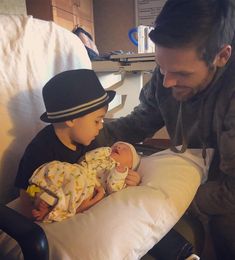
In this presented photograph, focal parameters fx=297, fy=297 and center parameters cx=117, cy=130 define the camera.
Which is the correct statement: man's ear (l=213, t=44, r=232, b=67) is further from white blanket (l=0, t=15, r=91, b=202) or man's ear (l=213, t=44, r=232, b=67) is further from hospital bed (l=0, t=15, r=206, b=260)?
white blanket (l=0, t=15, r=91, b=202)

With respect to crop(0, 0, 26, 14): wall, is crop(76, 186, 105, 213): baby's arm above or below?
below

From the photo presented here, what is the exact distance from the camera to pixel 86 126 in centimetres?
81

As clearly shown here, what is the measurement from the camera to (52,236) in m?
0.59

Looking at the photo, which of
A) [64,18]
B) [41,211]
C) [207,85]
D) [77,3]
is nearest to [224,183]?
[207,85]

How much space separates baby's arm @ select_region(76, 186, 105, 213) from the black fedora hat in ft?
0.66

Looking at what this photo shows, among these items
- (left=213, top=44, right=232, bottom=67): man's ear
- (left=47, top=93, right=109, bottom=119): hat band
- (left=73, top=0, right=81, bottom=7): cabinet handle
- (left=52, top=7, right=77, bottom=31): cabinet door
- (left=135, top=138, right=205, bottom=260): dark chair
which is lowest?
(left=135, top=138, right=205, bottom=260): dark chair

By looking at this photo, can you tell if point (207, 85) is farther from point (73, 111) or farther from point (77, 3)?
point (77, 3)

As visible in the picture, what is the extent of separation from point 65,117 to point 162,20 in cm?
36

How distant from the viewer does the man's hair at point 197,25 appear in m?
0.75

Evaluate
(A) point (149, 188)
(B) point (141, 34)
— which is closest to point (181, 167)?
(A) point (149, 188)

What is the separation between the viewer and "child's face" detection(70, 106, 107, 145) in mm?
804

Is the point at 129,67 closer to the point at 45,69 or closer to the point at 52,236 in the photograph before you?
the point at 45,69

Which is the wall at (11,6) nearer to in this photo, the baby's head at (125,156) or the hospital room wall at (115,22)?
the baby's head at (125,156)

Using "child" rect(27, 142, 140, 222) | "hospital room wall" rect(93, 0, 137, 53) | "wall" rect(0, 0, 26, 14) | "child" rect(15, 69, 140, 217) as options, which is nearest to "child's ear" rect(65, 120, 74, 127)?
"child" rect(15, 69, 140, 217)
